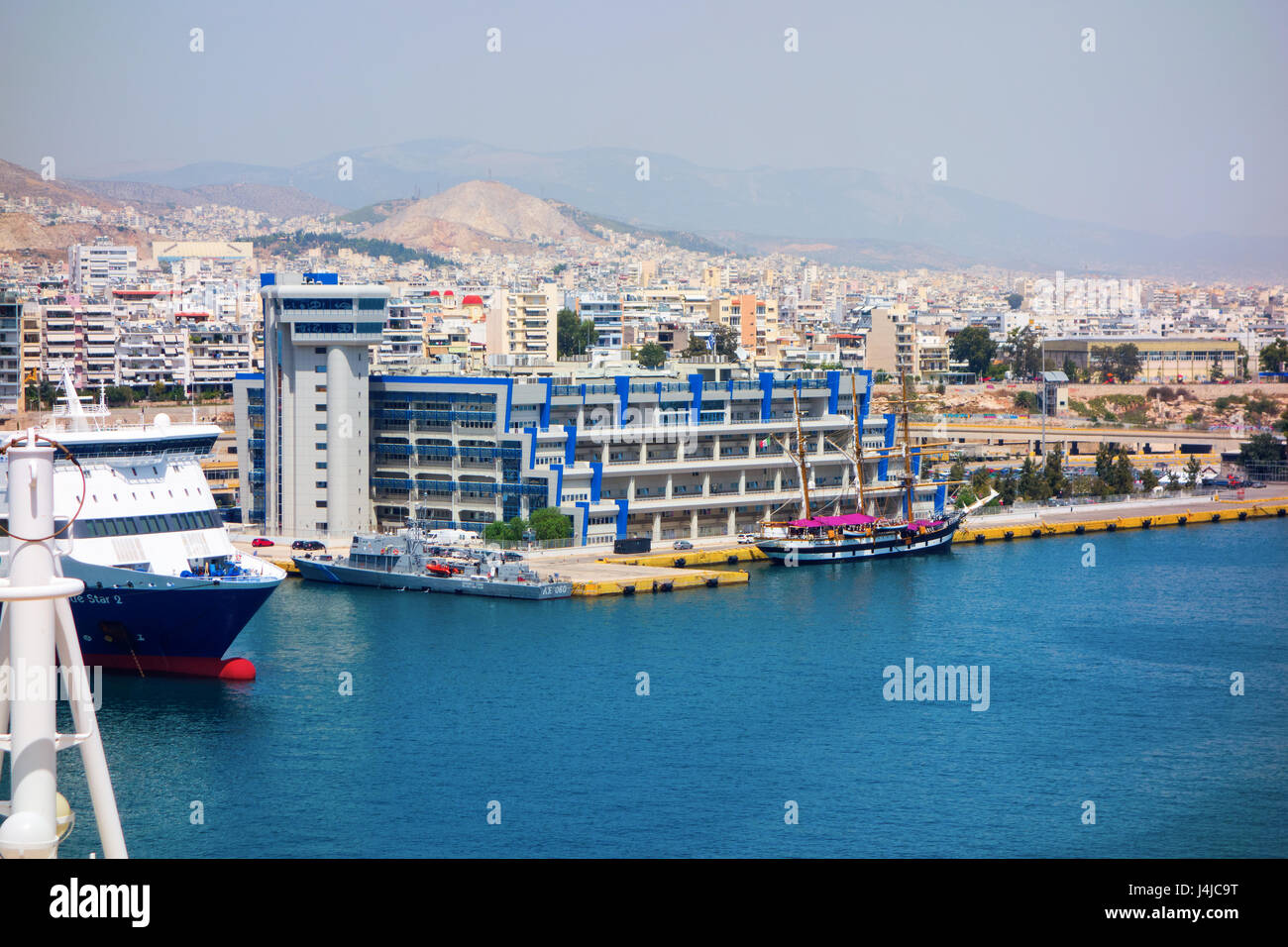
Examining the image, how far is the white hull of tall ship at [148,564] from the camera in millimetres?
19406

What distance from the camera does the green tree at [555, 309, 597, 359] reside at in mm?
62844

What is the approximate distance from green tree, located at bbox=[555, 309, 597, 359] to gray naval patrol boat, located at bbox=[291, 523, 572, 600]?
3518 cm

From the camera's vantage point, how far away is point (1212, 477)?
4334 cm

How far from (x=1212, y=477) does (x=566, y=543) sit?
71.1 feet

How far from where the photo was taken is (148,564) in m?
19.9

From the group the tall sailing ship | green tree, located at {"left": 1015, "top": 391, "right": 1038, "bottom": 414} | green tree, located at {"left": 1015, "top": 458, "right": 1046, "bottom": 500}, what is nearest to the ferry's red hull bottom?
the tall sailing ship

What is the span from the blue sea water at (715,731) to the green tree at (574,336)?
121ft

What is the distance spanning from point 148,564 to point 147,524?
0.57 metres

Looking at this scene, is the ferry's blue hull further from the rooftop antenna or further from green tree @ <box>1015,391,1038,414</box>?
green tree @ <box>1015,391,1038,414</box>

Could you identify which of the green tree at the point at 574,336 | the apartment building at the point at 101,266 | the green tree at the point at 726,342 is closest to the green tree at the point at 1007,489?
the green tree at the point at 726,342

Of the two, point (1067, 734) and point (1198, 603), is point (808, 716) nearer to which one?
point (1067, 734)
